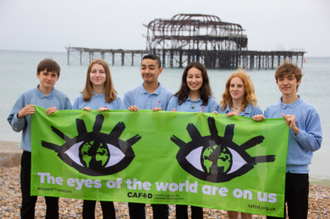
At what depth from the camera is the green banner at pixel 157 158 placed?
3711mm

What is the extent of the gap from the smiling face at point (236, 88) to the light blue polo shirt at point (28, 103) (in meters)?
2.43

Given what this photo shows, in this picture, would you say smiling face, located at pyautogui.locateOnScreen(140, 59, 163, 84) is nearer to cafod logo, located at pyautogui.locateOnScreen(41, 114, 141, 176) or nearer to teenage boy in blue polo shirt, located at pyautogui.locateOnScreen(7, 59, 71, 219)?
cafod logo, located at pyautogui.locateOnScreen(41, 114, 141, 176)

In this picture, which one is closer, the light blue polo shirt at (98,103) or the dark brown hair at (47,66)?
the dark brown hair at (47,66)

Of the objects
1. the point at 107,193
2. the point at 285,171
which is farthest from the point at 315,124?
the point at 107,193

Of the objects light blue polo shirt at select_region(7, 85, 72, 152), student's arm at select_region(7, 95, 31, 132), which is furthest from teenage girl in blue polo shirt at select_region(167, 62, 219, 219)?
student's arm at select_region(7, 95, 31, 132)

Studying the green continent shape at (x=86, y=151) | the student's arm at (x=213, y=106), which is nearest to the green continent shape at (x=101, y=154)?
the green continent shape at (x=86, y=151)

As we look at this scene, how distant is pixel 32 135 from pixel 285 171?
133 inches

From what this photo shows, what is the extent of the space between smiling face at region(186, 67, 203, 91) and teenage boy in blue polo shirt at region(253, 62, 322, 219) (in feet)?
3.45

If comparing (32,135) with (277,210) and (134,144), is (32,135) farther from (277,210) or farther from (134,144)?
(277,210)

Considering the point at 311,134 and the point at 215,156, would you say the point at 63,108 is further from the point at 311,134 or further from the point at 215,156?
the point at 311,134

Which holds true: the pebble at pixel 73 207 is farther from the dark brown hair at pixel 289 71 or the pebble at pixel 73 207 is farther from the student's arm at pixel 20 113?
the dark brown hair at pixel 289 71

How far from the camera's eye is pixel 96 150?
399 cm

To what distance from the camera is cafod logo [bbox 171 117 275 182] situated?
375 cm

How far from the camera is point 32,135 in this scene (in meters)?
3.93
